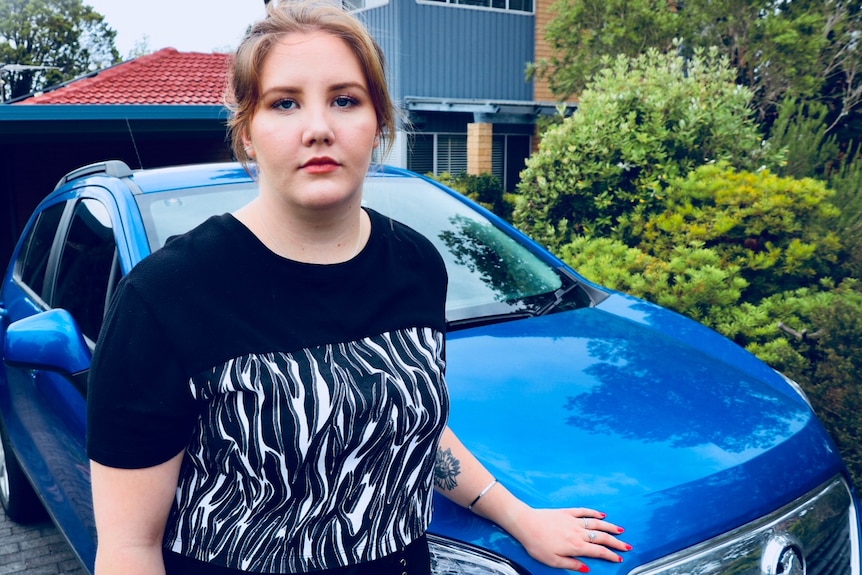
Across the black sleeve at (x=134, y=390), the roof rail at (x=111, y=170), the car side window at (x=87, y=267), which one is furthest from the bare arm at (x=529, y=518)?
the roof rail at (x=111, y=170)

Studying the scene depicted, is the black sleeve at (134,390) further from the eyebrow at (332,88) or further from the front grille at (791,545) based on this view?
the front grille at (791,545)

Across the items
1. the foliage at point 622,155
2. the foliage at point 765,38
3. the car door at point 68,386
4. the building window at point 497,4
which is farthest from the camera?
the building window at point 497,4

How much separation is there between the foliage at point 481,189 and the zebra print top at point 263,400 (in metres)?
9.53

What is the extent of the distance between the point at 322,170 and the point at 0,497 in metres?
3.88

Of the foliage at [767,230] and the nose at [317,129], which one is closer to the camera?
the nose at [317,129]

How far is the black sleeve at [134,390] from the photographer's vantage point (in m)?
1.20

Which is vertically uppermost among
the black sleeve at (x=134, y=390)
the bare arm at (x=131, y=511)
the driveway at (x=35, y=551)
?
the black sleeve at (x=134, y=390)

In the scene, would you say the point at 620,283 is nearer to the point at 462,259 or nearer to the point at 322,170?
the point at 462,259

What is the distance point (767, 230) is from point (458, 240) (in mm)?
2725

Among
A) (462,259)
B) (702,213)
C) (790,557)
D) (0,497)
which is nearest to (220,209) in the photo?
(462,259)

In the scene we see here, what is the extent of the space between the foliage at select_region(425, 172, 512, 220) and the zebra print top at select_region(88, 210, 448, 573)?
31.3 feet

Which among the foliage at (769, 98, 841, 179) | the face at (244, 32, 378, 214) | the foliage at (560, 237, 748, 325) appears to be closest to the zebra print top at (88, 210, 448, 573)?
the face at (244, 32, 378, 214)

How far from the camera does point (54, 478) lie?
295 cm

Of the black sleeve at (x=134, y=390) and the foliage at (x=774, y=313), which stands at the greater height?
the black sleeve at (x=134, y=390)
